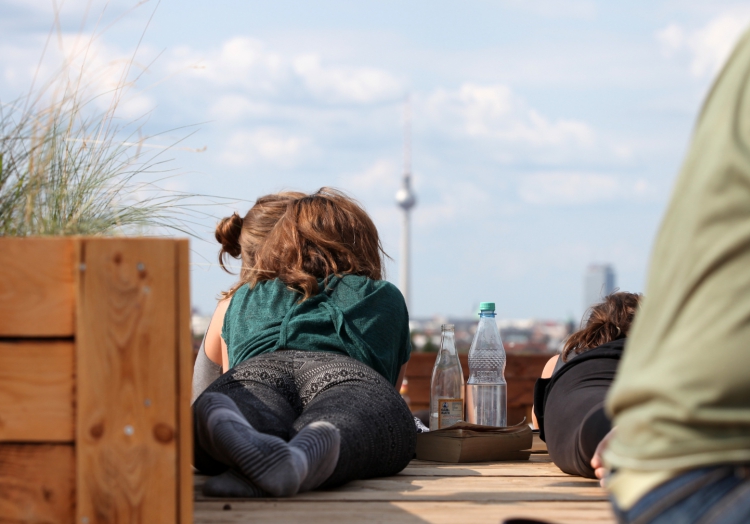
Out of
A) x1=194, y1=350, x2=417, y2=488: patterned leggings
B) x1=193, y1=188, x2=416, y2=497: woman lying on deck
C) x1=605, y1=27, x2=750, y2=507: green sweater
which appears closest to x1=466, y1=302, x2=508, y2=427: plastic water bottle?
x1=193, y1=188, x2=416, y2=497: woman lying on deck

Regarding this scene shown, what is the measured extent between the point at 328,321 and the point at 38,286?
4.38 ft

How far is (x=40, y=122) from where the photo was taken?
77.2 inches

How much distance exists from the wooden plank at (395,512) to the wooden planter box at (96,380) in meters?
0.33

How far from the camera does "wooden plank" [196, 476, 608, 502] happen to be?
227cm

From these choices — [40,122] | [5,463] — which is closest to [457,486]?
[5,463]

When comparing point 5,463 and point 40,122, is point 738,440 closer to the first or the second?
point 5,463

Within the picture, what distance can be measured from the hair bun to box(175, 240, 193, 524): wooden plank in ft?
6.71

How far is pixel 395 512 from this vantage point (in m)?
2.06

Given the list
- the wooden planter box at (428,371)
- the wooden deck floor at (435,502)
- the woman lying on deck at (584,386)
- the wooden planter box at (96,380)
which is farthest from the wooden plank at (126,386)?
the wooden planter box at (428,371)

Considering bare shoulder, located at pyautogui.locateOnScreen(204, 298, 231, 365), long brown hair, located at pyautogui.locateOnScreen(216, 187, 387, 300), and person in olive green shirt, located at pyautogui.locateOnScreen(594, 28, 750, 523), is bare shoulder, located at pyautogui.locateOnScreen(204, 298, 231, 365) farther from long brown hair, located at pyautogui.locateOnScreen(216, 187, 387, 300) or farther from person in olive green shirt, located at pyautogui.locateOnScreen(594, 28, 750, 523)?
person in olive green shirt, located at pyautogui.locateOnScreen(594, 28, 750, 523)

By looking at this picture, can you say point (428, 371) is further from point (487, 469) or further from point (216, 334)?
point (487, 469)

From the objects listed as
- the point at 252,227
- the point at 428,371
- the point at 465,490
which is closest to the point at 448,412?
the point at 465,490

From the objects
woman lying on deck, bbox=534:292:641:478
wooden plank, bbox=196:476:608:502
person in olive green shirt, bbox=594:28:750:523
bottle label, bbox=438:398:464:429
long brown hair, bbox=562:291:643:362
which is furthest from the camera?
bottle label, bbox=438:398:464:429

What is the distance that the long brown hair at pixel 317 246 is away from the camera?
309 cm
